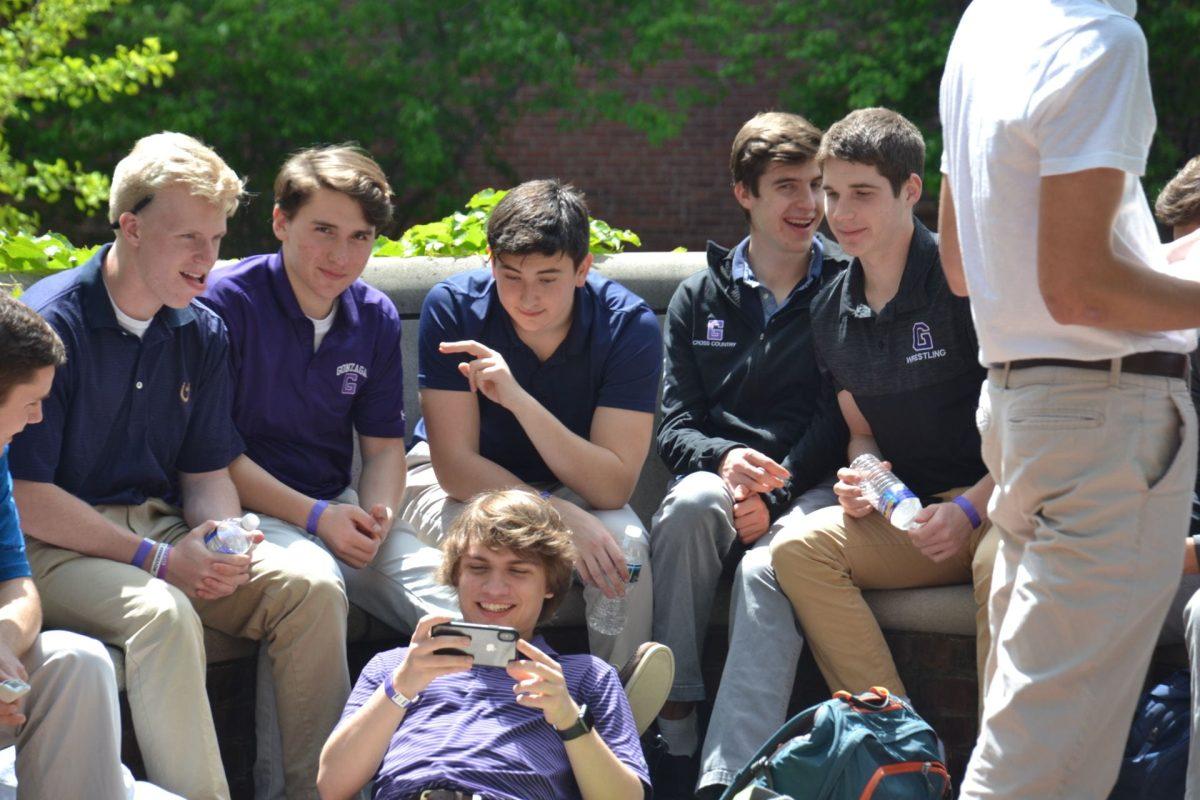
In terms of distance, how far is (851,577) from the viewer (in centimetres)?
405

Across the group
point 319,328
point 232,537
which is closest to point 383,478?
point 319,328

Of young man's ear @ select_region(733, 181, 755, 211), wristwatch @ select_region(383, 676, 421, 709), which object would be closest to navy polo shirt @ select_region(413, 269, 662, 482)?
young man's ear @ select_region(733, 181, 755, 211)

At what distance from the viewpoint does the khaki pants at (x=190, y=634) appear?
3473 mm

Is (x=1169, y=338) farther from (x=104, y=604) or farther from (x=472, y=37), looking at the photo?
(x=472, y=37)

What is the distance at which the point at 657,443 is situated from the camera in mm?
4797

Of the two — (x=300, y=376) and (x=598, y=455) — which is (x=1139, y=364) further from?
(x=300, y=376)

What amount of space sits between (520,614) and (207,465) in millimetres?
1096

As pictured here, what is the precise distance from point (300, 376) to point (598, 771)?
1.68 m

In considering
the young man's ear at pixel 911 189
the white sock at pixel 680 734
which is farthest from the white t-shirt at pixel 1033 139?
the white sock at pixel 680 734

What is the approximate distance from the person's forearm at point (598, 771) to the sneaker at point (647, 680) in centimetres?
41

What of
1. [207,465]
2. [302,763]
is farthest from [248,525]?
[302,763]

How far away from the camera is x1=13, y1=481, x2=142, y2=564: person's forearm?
12.0 ft

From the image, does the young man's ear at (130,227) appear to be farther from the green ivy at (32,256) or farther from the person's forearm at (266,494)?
the green ivy at (32,256)

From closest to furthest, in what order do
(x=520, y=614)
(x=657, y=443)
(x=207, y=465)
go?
1. (x=520, y=614)
2. (x=207, y=465)
3. (x=657, y=443)
